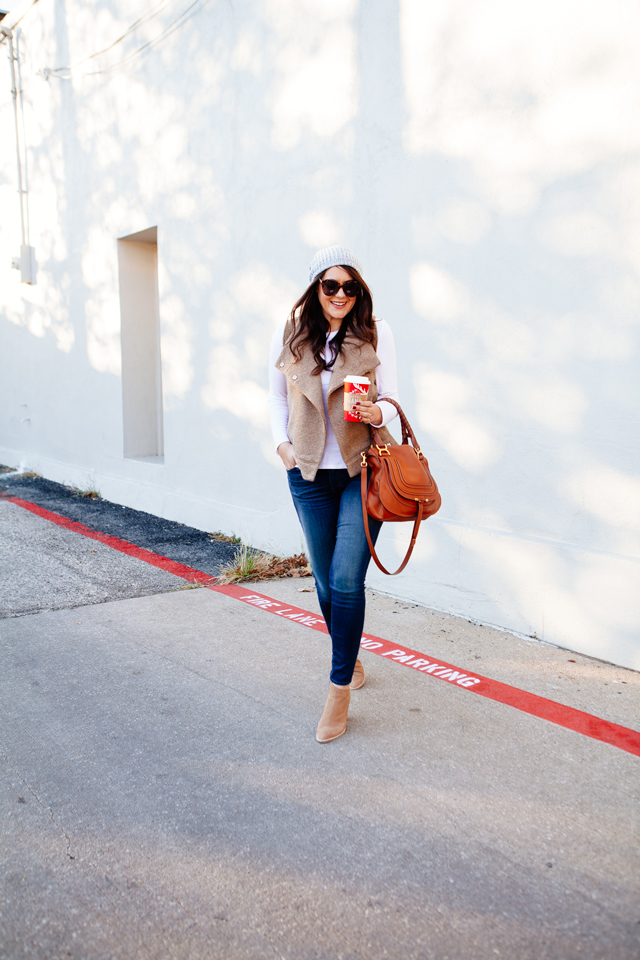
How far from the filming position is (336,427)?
2709mm

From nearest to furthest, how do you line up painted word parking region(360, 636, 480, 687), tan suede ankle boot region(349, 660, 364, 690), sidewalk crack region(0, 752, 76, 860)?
sidewalk crack region(0, 752, 76, 860), tan suede ankle boot region(349, 660, 364, 690), painted word parking region(360, 636, 480, 687)

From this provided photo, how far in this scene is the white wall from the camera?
11.6ft

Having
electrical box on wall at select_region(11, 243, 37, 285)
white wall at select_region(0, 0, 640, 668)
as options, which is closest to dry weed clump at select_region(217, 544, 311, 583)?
white wall at select_region(0, 0, 640, 668)

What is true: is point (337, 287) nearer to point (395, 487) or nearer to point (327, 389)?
point (327, 389)

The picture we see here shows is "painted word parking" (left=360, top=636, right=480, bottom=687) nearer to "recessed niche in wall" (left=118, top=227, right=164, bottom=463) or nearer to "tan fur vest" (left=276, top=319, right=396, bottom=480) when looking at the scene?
"tan fur vest" (left=276, top=319, right=396, bottom=480)

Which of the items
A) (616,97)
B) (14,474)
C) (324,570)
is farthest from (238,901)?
(14,474)

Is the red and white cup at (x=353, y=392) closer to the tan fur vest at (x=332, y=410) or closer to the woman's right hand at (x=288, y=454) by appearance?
the tan fur vest at (x=332, y=410)

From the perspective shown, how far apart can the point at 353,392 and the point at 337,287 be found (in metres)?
0.48

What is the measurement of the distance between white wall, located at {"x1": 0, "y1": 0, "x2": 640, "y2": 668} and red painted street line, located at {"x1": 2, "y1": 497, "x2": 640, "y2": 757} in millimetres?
672

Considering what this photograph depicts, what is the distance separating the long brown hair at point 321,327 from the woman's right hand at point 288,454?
0.32m

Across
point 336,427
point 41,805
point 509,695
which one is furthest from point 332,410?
point 41,805

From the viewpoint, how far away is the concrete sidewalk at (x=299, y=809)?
178 centimetres

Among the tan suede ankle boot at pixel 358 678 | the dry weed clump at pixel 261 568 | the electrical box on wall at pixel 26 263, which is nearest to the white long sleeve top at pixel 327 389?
the tan suede ankle boot at pixel 358 678

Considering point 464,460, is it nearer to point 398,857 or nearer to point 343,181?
point 343,181
